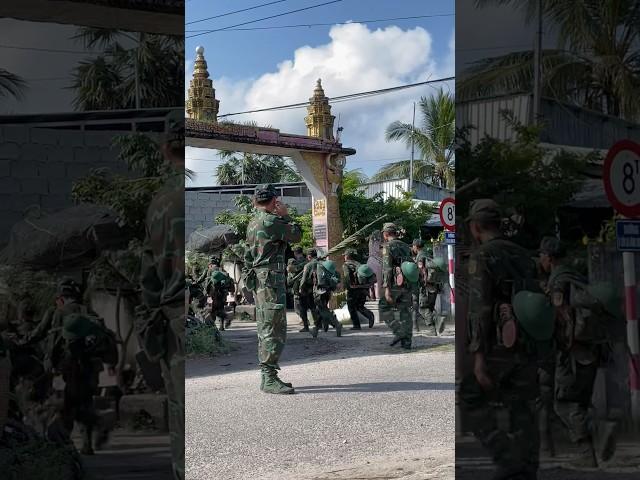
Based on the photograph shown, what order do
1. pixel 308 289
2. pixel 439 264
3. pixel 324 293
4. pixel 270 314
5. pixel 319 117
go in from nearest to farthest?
1. pixel 270 314
2. pixel 324 293
3. pixel 439 264
4. pixel 308 289
5. pixel 319 117

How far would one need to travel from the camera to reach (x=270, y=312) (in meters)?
7.05

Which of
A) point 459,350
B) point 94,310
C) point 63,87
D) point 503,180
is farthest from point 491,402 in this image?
point 63,87

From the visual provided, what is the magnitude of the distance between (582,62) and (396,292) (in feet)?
25.2

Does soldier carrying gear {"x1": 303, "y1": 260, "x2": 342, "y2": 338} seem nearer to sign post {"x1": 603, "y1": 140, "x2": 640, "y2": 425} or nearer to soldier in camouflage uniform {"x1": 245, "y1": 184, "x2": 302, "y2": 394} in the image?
soldier in camouflage uniform {"x1": 245, "y1": 184, "x2": 302, "y2": 394}

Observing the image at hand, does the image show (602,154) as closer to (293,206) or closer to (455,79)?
(455,79)

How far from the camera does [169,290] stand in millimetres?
2240

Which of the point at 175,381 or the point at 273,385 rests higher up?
the point at 175,381

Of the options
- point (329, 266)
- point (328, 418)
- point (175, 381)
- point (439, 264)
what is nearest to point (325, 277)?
Result: point (329, 266)

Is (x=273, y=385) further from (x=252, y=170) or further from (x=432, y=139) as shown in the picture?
(x=252, y=170)

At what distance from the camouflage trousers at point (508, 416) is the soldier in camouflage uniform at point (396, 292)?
7.40m

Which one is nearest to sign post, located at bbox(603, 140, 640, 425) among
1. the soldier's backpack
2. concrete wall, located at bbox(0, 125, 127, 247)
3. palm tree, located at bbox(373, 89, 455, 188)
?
concrete wall, located at bbox(0, 125, 127, 247)

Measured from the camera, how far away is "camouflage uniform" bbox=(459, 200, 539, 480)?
2.48 meters

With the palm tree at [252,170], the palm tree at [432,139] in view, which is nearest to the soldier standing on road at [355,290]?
the palm tree at [432,139]

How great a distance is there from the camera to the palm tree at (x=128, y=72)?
2244 mm
